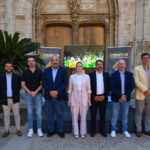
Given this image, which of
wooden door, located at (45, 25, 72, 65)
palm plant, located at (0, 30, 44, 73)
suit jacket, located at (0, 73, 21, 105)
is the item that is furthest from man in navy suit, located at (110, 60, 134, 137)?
wooden door, located at (45, 25, 72, 65)

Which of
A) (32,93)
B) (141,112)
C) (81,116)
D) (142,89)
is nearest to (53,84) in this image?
(32,93)

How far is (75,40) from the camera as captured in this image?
9.69 metres

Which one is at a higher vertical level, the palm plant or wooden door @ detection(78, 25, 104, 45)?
wooden door @ detection(78, 25, 104, 45)

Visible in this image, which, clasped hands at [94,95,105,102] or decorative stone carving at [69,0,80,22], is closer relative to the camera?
clasped hands at [94,95,105,102]

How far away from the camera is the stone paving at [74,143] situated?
3.33 metres

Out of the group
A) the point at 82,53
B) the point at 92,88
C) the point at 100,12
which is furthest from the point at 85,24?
the point at 92,88

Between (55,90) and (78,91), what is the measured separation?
539 millimetres

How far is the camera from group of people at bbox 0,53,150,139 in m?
3.73

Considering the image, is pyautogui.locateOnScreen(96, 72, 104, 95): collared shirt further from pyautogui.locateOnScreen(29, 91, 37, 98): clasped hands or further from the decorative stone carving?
the decorative stone carving

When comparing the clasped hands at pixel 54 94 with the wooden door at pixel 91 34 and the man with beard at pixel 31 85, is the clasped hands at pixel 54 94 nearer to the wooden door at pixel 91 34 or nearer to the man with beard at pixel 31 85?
the man with beard at pixel 31 85

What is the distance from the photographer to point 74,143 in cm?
351

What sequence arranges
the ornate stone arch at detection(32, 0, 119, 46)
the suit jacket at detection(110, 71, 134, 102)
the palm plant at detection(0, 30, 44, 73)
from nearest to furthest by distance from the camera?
the suit jacket at detection(110, 71, 134, 102)
the palm plant at detection(0, 30, 44, 73)
the ornate stone arch at detection(32, 0, 119, 46)

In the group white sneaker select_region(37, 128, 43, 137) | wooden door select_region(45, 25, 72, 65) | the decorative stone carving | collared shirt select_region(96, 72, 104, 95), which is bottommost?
white sneaker select_region(37, 128, 43, 137)

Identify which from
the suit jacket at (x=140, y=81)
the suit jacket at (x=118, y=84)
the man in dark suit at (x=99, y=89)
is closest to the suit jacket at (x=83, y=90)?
the man in dark suit at (x=99, y=89)
